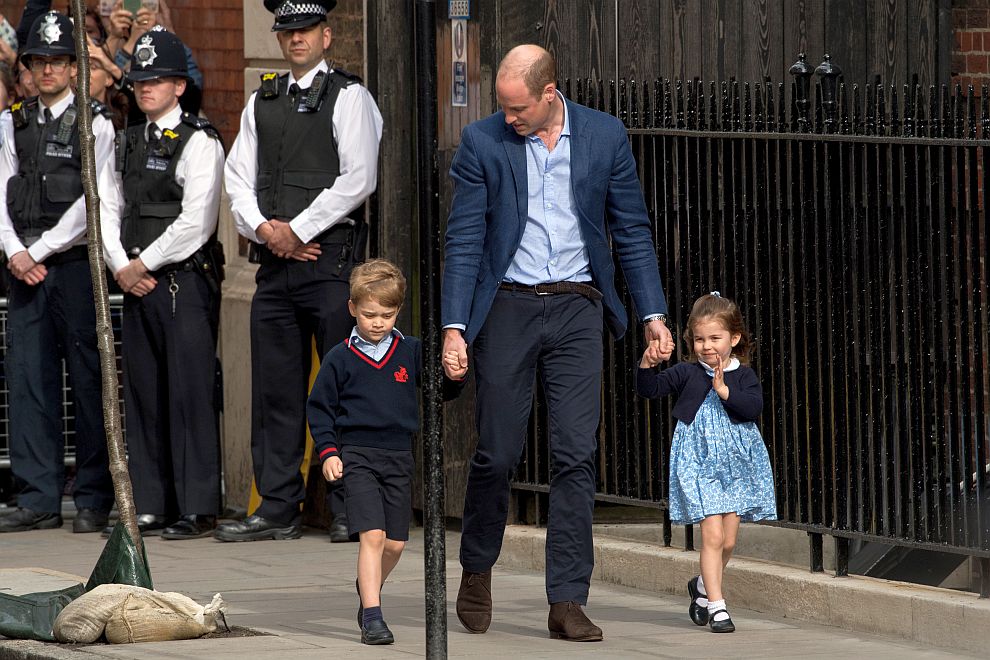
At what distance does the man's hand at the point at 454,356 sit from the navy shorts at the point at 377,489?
48 cm

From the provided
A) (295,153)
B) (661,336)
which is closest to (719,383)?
(661,336)

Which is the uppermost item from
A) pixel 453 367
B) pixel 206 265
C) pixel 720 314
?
pixel 206 265

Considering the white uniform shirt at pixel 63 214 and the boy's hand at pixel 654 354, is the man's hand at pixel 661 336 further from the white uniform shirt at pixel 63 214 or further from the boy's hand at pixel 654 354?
the white uniform shirt at pixel 63 214

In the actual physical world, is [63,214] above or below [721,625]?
above

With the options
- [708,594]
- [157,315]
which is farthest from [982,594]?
[157,315]

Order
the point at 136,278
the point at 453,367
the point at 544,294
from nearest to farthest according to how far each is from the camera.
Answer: the point at 453,367 < the point at 544,294 < the point at 136,278

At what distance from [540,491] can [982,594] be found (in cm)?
250

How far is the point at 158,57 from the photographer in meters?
10.2

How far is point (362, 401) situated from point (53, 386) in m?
3.83

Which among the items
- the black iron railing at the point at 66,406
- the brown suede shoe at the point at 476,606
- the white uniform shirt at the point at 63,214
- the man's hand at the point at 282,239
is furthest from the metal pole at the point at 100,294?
the black iron railing at the point at 66,406

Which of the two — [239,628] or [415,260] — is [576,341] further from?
[415,260]

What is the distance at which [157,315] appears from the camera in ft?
33.3

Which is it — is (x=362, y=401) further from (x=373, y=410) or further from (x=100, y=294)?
(x=100, y=294)

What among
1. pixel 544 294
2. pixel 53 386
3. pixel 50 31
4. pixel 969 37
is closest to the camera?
pixel 544 294
